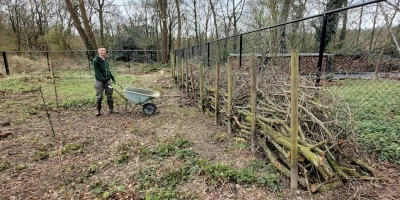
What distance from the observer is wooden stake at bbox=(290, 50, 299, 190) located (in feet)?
6.57

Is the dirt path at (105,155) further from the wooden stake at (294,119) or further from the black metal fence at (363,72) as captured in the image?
the black metal fence at (363,72)

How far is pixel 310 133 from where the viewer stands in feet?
8.37

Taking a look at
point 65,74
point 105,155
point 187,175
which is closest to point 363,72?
point 187,175

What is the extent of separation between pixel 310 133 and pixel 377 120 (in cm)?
199

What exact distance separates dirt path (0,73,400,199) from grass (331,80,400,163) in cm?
32

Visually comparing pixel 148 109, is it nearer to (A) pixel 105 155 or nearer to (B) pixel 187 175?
(A) pixel 105 155

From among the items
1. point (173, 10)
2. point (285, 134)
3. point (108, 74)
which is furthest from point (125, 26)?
point (285, 134)

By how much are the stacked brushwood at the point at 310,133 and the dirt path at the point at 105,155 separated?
0.16m

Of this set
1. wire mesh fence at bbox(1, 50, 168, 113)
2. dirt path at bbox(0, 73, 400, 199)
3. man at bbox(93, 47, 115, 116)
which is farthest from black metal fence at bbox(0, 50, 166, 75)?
dirt path at bbox(0, 73, 400, 199)

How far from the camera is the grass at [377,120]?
2.75 meters

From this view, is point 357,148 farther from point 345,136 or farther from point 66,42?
point 66,42

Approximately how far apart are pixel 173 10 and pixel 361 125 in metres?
19.9

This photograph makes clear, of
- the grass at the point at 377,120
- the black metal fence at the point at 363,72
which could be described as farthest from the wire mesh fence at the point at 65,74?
the grass at the point at 377,120

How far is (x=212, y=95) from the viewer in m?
5.11
